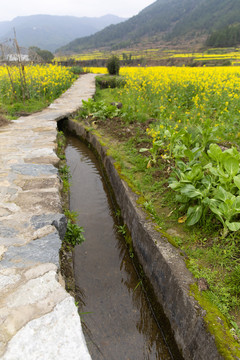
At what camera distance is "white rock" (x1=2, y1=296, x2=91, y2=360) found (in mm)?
1440

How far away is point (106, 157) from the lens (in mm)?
5363

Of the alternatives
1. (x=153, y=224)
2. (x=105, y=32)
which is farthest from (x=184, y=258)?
(x=105, y=32)

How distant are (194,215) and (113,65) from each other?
57.3 feet

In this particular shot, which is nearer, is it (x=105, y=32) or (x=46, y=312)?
(x=46, y=312)

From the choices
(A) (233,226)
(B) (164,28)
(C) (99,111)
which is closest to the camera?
(A) (233,226)

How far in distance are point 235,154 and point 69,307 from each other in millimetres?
2659

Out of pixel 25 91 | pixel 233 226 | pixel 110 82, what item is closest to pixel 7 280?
pixel 233 226

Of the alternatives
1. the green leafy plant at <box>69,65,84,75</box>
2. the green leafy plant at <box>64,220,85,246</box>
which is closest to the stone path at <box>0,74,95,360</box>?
the green leafy plant at <box>64,220,85,246</box>

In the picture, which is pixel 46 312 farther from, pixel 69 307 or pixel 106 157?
pixel 106 157

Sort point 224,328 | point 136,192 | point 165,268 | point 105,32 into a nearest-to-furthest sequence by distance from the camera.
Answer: point 224,328 → point 165,268 → point 136,192 → point 105,32

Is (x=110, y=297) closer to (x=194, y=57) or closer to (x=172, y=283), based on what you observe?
(x=172, y=283)

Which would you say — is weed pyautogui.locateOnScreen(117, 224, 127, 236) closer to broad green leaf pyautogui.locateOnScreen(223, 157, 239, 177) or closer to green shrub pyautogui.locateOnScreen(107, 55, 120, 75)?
broad green leaf pyautogui.locateOnScreen(223, 157, 239, 177)

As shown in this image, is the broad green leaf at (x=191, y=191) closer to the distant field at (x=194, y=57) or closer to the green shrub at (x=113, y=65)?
the green shrub at (x=113, y=65)

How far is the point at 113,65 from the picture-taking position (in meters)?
18.0
